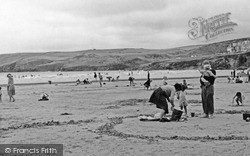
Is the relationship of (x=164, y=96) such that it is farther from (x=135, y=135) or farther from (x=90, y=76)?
(x=90, y=76)

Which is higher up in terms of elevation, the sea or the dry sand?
the sea

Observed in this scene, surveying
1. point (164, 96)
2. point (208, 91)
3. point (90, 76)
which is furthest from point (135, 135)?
point (90, 76)

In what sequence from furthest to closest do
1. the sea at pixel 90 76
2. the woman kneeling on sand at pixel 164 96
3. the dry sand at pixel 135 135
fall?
1. the sea at pixel 90 76
2. the woman kneeling on sand at pixel 164 96
3. the dry sand at pixel 135 135

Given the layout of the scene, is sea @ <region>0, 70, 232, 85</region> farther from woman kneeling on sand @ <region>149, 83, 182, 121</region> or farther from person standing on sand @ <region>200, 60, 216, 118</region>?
woman kneeling on sand @ <region>149, 83, 182, 121</region>

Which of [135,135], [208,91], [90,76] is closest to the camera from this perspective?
[135,135]

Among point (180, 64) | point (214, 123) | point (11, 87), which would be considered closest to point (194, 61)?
point (180, 64)

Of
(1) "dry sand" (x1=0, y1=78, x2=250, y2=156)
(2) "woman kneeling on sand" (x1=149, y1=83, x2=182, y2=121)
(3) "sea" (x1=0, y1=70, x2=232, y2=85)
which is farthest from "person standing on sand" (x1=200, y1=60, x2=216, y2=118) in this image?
(3) "sea" (x1=0, y1=70, x2=232, y2=85)

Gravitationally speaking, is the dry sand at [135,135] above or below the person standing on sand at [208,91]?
below

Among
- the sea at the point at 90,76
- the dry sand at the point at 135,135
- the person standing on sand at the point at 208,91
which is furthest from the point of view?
the sea at the point at 90,76

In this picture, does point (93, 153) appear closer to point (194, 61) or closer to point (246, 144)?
point (246, 144)

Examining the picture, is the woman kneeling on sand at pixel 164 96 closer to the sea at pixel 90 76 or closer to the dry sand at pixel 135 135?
the dry sand at pixel 135 135

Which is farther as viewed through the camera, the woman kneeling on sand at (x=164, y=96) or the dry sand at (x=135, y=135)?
the woman kneeling on sand at (x=164, y=96)

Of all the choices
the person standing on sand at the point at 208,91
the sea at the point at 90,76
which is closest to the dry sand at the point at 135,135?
the person standing on sand at the point at 208,91

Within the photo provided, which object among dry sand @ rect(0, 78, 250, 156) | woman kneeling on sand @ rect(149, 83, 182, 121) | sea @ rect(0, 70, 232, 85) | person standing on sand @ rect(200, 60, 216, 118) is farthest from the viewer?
sea @ rect(0, 70, 232, 85)
